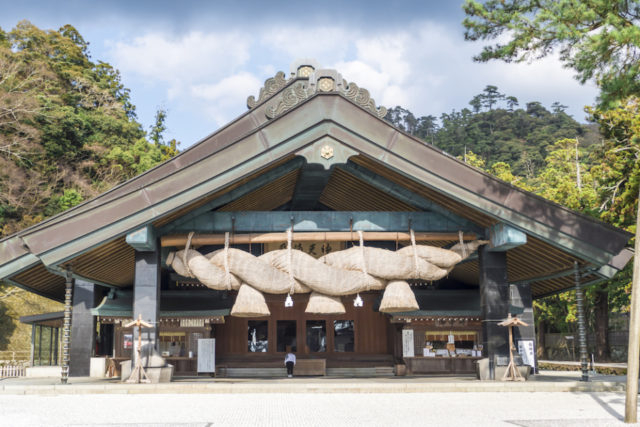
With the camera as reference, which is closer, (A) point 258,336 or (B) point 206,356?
(B) point 206,356

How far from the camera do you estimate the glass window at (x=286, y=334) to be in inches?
836

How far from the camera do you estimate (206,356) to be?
66.8 ft

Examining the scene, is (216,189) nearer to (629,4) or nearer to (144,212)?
(144,212)

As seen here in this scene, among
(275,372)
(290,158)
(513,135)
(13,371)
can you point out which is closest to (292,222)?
(290,158)

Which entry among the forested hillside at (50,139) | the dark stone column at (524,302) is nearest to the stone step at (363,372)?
the dark stone column at (524,302)

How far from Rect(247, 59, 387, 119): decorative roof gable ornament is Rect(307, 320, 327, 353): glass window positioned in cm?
804

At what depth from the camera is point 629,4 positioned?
10336mm

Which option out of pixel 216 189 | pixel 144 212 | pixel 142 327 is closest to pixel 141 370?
pixel 142 327

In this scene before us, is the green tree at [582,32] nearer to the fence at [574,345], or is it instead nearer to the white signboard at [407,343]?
the white signboard at [407,343]

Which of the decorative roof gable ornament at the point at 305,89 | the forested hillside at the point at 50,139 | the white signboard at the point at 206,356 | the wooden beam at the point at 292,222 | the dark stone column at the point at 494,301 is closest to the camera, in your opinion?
the dark stone column at the point at 494,301

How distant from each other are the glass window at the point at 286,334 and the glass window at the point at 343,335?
1.53 meters

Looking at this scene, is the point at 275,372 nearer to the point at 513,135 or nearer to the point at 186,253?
the point at 186,253

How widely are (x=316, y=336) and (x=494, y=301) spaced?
27.9ft

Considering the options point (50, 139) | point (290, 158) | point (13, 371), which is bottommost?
point (13, 371)
